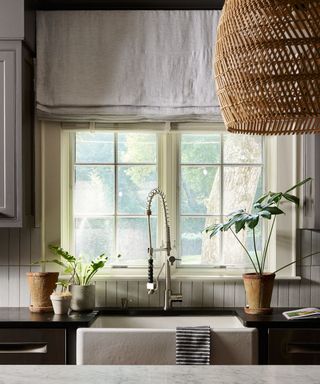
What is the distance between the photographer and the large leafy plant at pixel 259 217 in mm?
3223

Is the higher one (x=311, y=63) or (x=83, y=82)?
(x=83, y=82)

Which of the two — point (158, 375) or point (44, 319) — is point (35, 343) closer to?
point (44, 319)

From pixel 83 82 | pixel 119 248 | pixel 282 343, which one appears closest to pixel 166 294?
pixel 119 248

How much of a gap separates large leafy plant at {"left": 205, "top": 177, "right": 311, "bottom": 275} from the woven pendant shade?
→ 1.70 m

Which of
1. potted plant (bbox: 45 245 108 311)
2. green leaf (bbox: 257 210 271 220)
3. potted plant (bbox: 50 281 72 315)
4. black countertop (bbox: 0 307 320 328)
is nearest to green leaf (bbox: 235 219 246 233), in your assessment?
green leaf (bbox: 257 210 271 220)

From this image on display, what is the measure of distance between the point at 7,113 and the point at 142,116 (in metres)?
0.76

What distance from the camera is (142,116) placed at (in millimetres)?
3590

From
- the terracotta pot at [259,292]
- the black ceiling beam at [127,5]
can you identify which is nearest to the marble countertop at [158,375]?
the terracotta pot at [259,292]

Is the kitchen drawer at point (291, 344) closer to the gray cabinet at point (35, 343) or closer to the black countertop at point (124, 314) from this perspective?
the black countertop at point (124, 314)

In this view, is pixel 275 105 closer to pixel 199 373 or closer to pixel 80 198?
pixel 199 373

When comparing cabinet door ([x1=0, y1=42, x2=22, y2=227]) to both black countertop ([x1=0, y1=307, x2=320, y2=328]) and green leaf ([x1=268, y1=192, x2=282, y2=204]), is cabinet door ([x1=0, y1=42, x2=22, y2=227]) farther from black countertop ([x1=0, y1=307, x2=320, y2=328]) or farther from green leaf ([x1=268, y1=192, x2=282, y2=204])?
green leaf ([x1=268, y1=192, x2=282, y2=204])

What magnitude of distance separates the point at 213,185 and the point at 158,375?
7.28ft

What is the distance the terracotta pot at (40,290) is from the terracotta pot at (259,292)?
3.45 ft

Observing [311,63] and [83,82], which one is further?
[83,82]
